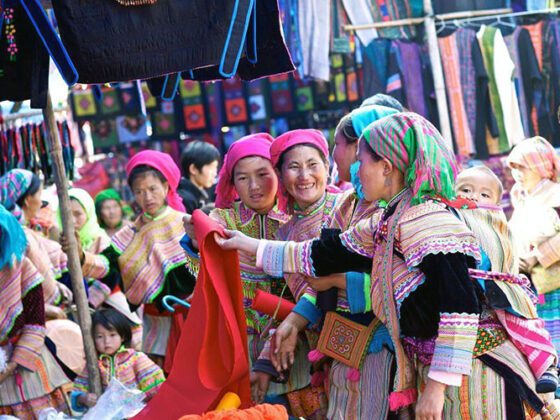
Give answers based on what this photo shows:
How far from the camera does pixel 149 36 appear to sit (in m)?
3.88

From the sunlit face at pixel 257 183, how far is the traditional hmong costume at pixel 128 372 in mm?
1629

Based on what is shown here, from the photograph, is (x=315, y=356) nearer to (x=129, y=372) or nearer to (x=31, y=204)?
(x=129, y=372)

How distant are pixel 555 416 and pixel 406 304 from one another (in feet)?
2.47

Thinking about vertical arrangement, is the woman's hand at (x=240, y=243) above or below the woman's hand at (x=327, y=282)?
above

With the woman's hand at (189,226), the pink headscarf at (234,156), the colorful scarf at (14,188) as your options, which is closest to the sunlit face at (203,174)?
the colorful scarf at (14,188)

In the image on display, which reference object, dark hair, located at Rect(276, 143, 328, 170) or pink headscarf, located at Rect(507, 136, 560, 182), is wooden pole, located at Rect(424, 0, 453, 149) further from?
dark hair, located at Rect(276, 143, 328, 170)

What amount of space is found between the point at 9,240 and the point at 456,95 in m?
5.34

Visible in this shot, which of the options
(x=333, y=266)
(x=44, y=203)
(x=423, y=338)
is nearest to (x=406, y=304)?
(x=423, y=338)

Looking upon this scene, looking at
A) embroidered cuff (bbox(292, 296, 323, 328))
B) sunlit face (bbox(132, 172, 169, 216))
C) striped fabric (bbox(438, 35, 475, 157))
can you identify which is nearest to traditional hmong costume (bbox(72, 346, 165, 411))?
sunlit face (bbox(132, 172, 169, 216))

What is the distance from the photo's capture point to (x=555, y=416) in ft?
11.1

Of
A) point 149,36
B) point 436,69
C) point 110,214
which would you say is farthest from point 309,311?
point 436,69

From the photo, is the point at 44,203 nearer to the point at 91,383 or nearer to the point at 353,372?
the point at 91,383

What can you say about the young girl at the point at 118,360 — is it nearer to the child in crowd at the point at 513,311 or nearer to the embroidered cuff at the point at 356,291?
the embroidered cuff at the point at 356,291

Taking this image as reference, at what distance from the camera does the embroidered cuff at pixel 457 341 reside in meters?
2.95
